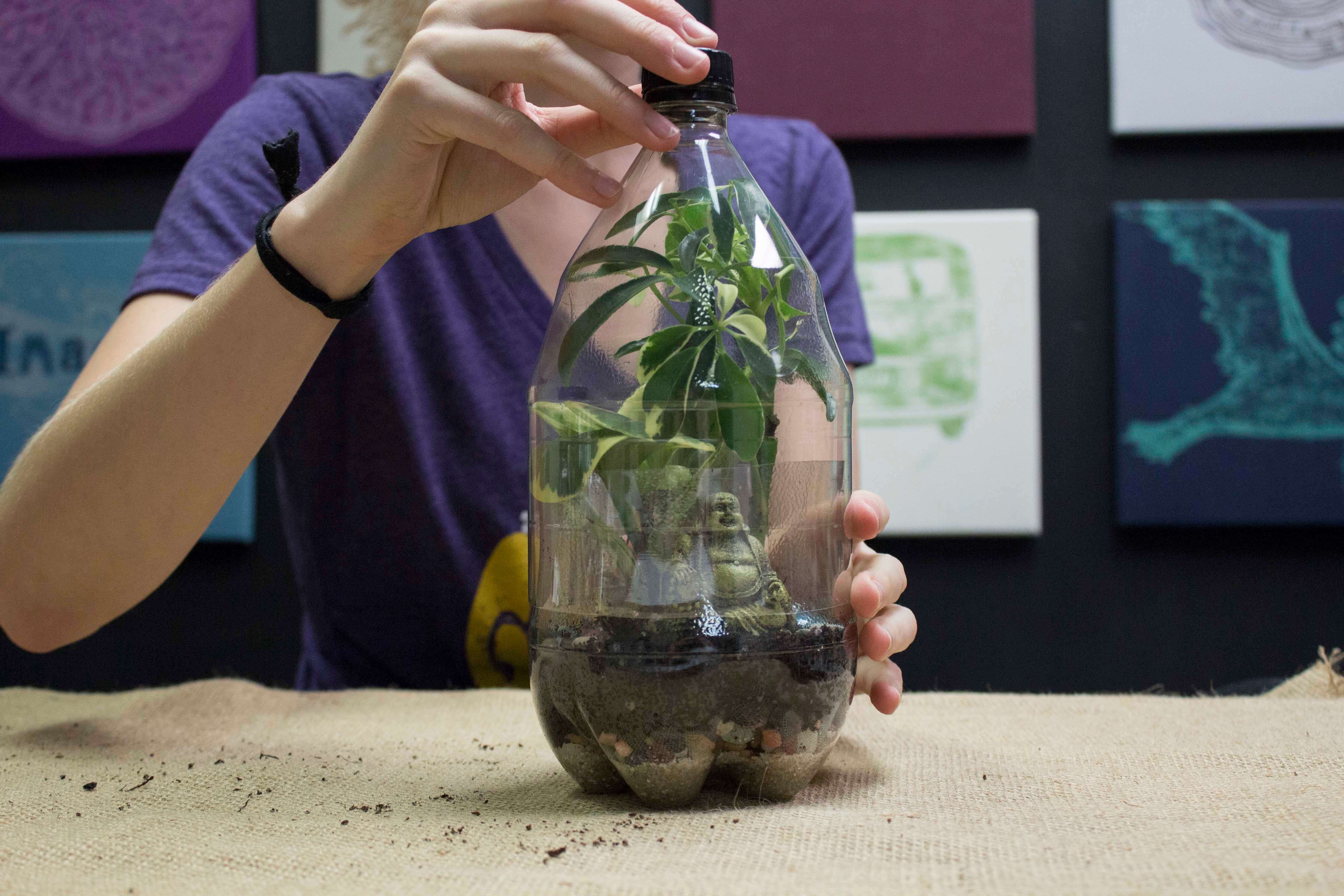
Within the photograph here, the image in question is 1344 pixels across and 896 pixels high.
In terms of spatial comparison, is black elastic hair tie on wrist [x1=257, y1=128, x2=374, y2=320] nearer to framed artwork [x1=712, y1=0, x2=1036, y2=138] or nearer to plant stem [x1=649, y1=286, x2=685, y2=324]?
plant stem [x1=649, y1=286, x2=685, y2=324]

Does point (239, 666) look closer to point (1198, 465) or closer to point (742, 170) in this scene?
point (742, 170)

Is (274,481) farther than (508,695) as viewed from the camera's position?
Yes

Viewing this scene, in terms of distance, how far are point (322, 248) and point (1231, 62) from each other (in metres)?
1.63

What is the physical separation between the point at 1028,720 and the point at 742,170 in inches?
19.3

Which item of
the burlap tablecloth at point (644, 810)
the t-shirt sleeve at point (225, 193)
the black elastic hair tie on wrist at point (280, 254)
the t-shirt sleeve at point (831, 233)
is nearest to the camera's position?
the burlap tablecloth at point (644, 810)

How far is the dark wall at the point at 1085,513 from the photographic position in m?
1.71

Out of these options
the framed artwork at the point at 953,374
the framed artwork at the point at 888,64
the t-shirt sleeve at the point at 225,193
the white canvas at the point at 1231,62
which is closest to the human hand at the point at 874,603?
Answer: the t-shirt sleeve at the point at 225,193

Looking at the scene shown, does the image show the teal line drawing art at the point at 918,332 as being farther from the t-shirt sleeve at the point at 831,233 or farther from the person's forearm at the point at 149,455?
the person's forearm at the point at 149,455

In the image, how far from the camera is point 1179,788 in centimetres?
59

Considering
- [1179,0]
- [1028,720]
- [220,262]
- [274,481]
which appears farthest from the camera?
[274,481]

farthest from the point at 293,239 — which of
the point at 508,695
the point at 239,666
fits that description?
the point at 239,666

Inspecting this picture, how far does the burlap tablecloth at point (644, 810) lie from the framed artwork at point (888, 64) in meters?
1.15

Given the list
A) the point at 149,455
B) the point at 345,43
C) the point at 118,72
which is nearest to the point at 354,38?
the point at 345,43

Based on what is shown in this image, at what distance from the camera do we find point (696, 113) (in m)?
0.60
